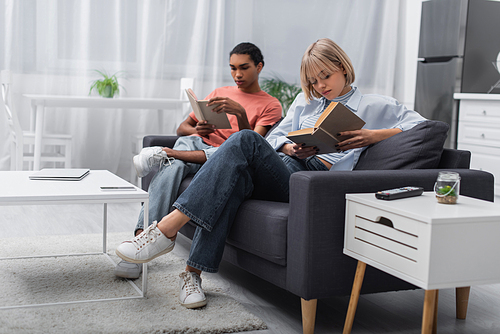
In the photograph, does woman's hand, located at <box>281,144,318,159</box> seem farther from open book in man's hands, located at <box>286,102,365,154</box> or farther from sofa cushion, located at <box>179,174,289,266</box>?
sofa cushion, located at <box>179,174,289,266</box>

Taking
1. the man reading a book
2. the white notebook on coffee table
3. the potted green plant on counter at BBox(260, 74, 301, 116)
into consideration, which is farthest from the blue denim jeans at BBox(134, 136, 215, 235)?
the potted green plant on counter at BBox(260, 74, 301, 116)

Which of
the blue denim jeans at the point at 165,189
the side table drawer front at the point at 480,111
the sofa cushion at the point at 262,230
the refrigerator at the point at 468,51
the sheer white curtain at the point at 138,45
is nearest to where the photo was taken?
the sofa cushion at the point at 262,230

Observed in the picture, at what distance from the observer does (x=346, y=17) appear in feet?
17.9

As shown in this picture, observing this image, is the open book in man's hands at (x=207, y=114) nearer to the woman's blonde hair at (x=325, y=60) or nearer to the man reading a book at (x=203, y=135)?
the man reading a book at (x=203, y=135)

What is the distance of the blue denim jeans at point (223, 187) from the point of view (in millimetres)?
1769

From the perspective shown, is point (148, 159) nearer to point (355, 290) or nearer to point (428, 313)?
point (355, 290)

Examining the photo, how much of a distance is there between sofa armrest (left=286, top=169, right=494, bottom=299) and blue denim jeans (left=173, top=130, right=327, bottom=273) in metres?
0.28

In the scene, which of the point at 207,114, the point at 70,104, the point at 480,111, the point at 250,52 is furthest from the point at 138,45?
the point at 480,111

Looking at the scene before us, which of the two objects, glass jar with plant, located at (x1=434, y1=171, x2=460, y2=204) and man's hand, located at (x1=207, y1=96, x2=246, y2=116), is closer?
glass jar with plant, located at (x1=434, y1=171, x2=460, y2=204)

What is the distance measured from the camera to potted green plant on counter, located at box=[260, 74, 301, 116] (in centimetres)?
492

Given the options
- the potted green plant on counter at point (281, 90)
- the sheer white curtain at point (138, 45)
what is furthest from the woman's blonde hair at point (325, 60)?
the potted green plant on counter at point (281, 90)

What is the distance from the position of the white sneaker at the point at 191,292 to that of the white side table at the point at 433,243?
0.63m

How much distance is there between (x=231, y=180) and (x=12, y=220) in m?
Answer: 1.90

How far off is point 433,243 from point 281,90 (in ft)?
13.1
